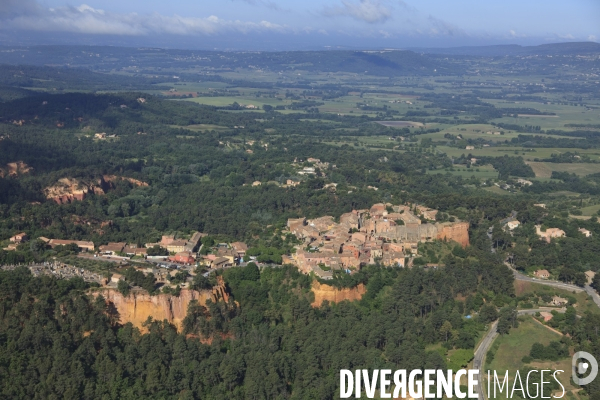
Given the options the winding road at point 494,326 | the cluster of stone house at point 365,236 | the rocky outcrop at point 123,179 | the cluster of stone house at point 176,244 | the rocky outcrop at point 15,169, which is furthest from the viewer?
the rocky outcrop at point 15,169

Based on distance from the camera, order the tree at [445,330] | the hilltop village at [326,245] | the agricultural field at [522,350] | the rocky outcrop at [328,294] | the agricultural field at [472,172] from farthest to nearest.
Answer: the agricultural field at [472,172]
the hilltop village at [326,245]
the rocky outcrop at [328,294]
the tree at [445,330]
the agricultural field at [522,350]

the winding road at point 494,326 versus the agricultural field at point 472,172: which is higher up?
the winding road at point 494,326

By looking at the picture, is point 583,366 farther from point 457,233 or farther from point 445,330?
point 457,233

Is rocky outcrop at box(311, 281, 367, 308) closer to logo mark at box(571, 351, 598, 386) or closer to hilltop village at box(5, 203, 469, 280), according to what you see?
hilltop village at box(5, 203, 469, 280)

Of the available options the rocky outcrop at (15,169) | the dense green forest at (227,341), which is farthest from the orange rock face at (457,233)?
the rocky outcrop at (15,169)

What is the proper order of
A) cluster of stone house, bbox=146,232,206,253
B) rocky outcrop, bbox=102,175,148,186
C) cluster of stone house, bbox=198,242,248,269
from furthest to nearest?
rocky outcrop, bbox=102,175,148,186, cluster of stone house, bbox=146,232,206,253, cluster of stone house, bbox=198,242,248,269

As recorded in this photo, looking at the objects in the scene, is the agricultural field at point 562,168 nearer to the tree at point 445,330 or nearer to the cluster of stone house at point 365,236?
the cluster of stone house at point 365,236

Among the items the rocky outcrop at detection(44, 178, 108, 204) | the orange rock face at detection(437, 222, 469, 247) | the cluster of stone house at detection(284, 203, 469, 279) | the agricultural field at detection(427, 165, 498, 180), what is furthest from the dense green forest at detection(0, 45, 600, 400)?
the orange rock face at detection(437, 222, 469, 247)
